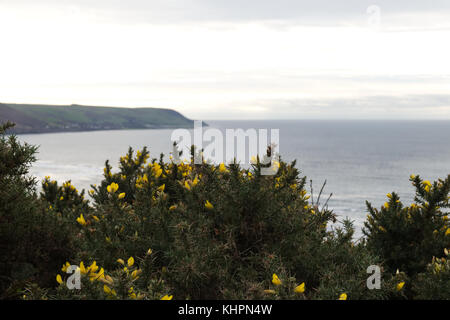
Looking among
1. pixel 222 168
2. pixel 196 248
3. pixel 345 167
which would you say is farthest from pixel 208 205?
pixel 345 167

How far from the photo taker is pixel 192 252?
3176 mm

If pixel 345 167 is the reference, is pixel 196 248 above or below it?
above

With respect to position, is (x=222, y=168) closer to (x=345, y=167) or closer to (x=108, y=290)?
(x=108, y=290)

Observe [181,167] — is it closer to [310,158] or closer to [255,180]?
[255,180]

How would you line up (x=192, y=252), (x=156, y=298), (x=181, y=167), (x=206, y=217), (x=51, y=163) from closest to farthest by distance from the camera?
(x=156, y=298) → (x=192, y=252) → (x=206, y=217) → (x=181, y=167) → (x=51, y=163)

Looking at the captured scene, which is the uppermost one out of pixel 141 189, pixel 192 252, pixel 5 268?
pixel 141 189

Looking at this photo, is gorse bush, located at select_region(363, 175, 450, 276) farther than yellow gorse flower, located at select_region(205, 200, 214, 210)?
Yes

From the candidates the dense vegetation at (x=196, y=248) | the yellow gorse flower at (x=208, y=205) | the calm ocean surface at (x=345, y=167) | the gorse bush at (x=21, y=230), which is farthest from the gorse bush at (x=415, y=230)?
the calm ocean surface at (x=345, y=167)

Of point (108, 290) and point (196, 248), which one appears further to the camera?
point (196, 248)

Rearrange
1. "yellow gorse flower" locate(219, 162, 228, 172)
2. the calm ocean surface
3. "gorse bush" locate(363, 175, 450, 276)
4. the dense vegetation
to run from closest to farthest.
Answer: the dense vegetation, "yellow gorse flower" locate(219, 162, 228, 172), "gorse bush" locate(363, 175, 450, 276), the calm ocean surface

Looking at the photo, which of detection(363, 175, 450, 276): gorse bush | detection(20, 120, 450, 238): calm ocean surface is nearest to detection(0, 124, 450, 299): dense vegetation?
detection(363, 175, 450, 276): gorse bush

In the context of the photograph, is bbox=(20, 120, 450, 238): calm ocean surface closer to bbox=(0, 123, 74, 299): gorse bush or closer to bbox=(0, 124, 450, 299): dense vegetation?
bbox=(0, 124, 450, 299): dense vegetation
